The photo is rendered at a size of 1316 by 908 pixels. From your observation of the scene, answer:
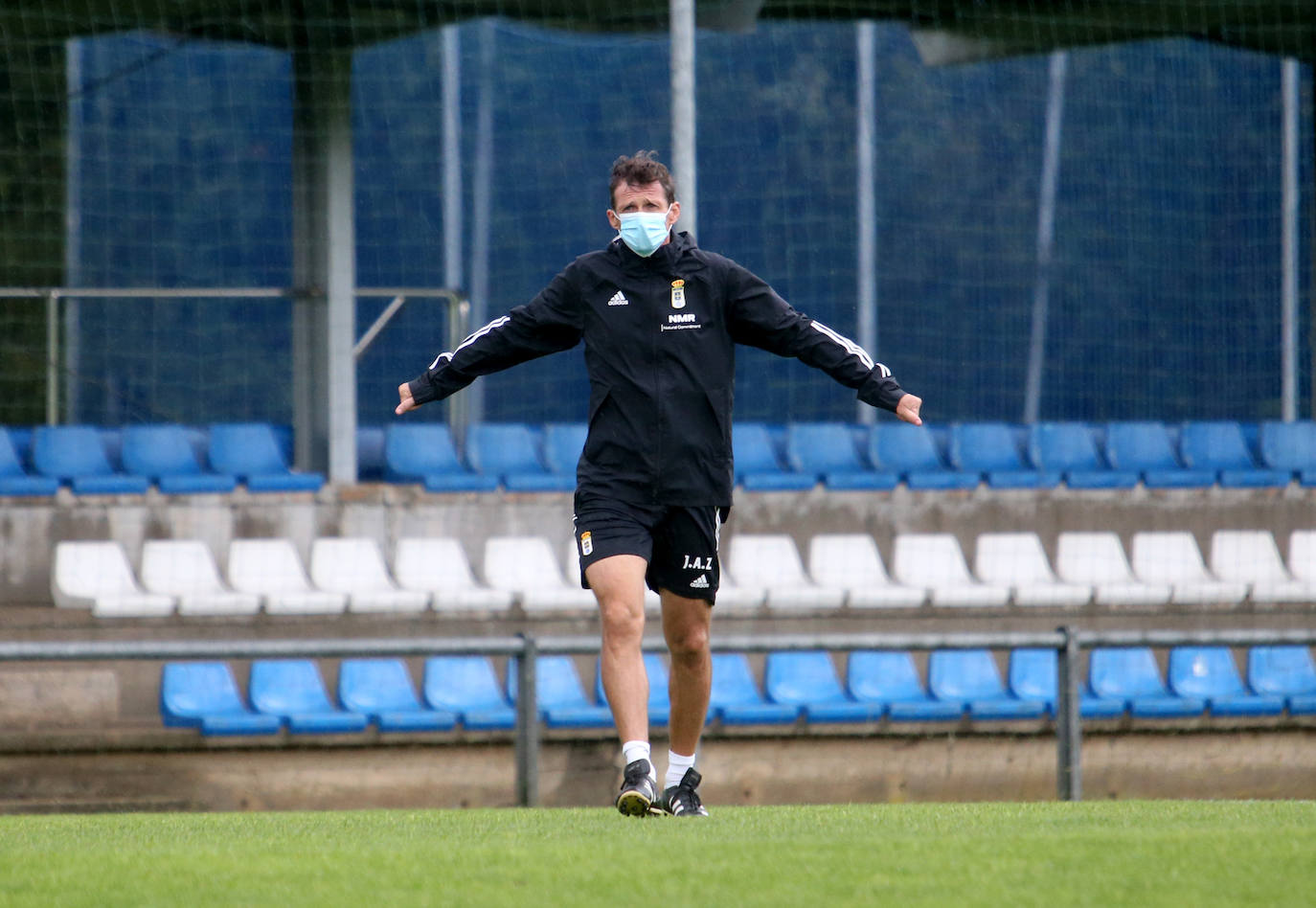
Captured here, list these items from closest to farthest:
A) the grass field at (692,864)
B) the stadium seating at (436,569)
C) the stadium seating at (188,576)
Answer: the grass field at (692,864)
the stadium seating at (188,576)
the stadium seating at (436,569)

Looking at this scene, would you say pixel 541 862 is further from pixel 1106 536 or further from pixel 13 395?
pixel 13 395

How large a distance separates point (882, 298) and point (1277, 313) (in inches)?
157

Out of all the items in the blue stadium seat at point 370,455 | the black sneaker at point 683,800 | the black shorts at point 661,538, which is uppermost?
the blue stadium seat at point 370,455

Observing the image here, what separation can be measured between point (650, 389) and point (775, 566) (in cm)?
633

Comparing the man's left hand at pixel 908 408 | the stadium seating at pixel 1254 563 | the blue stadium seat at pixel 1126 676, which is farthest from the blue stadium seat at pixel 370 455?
the man's left hand at pixel 908 408

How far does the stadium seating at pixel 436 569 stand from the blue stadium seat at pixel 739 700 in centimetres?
136

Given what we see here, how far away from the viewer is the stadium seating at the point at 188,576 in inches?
396

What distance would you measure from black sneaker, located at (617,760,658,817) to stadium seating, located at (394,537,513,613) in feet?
Result: 18.6

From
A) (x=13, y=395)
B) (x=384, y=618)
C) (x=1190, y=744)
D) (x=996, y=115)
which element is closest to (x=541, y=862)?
(x=384, y=618)

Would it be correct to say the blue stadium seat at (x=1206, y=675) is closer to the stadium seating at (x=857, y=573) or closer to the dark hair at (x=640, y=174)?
the stadium seating at (x=857, y=573)

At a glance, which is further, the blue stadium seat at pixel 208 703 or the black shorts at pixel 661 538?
the blue stadium seat at pixel 208 703

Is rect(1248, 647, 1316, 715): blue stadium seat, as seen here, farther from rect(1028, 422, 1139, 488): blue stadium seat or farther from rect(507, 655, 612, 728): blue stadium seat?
rect(507, 655, 612, 728): blue stadium seat

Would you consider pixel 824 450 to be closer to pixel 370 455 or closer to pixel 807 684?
pixel 370 455

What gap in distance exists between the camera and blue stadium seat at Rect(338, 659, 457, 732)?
9.78 metres
